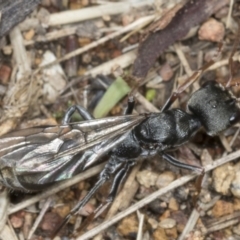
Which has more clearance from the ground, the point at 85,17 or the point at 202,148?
the point at 85,17

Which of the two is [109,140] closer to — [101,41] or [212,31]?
[101,41]

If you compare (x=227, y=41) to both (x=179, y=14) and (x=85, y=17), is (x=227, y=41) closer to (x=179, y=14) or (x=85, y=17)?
(x=179, y=14)

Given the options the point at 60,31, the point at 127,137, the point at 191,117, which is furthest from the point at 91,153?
the point at 60,31

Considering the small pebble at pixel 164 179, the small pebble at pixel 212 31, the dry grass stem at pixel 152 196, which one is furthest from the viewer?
the small pebble at pixel 212 31

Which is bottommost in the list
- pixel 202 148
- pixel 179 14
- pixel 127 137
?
pixel 202 148

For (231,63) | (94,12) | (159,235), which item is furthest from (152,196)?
(94,12)

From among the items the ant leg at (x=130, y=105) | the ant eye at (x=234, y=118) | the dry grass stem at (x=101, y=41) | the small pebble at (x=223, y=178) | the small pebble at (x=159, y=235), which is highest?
the dry grass stem at (x=101, y=41)

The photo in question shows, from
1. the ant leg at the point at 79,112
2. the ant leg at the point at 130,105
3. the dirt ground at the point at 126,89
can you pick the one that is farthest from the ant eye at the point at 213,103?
the ant leg at the point at 79,112

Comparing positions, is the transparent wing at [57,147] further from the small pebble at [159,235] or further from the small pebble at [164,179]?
the small pebble at [159,235]
